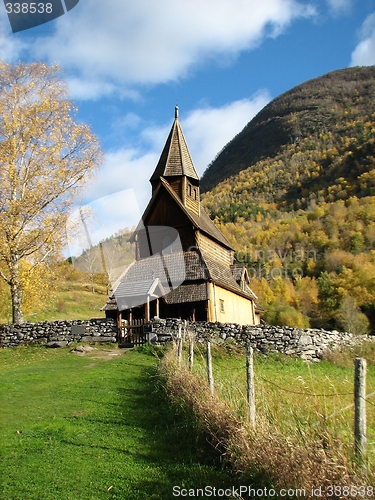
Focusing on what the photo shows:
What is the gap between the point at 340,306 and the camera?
69.2 m

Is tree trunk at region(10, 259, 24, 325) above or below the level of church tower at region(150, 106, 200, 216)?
below

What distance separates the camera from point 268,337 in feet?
65.7

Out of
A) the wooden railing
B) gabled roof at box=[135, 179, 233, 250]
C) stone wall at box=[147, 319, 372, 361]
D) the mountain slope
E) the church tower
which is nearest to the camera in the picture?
stone wall at box=[147, 319, 372, 361]

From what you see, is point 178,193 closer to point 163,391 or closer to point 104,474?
point 163,391

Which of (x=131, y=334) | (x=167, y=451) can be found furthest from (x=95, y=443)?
(x=131, y=334)

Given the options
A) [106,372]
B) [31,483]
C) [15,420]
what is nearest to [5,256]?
[106,372]

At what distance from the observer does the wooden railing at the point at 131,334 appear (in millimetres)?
22641

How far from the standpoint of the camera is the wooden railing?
2264cm

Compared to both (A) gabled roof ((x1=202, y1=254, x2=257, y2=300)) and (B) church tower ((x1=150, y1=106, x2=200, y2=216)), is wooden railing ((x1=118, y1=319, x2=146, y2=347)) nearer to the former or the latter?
(A) gabled roof ((x1=202, y1=254, x2=257, y2=300))

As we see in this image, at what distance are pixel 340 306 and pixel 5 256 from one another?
58.6 m

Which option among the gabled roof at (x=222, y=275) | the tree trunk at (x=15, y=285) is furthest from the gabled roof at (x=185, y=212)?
the tree trunk at (x=15, y=285)

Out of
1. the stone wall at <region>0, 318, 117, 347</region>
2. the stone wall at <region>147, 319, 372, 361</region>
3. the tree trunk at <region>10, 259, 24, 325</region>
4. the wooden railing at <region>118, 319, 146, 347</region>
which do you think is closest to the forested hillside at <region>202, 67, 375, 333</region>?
the stone wall at <region>147, 319, 372, 361</region>

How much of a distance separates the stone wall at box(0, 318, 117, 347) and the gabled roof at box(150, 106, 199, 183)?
11.6 metres

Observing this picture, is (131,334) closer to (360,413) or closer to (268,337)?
(268,337)
